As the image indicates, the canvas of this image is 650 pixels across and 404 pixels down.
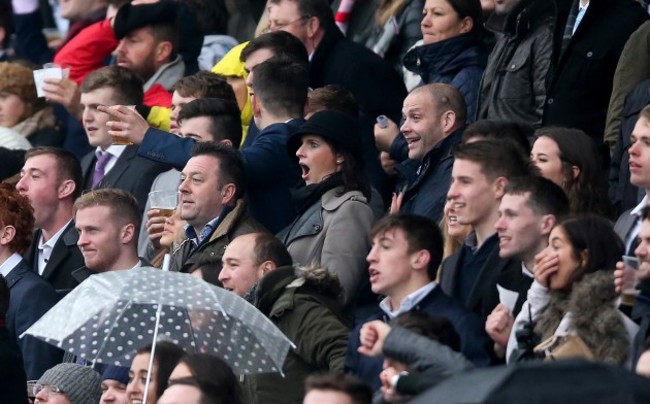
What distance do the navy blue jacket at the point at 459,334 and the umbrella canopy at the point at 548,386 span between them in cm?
280

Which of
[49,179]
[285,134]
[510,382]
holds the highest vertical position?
[510,382]

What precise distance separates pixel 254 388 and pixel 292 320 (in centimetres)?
37

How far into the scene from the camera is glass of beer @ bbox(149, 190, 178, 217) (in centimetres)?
1162

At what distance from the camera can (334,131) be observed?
35.9ft

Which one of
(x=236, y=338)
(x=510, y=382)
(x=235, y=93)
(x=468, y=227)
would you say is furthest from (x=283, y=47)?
(x=510, y=382)

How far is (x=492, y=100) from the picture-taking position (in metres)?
11.7

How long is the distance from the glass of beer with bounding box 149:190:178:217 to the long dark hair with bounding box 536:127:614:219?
8.88 ft

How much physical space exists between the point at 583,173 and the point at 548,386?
431 centimetres

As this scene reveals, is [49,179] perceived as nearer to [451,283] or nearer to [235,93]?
[235,93]

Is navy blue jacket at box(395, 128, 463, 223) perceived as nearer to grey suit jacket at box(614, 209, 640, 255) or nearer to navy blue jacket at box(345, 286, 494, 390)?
grey suit jacket at box(614, 209, 640, 255)

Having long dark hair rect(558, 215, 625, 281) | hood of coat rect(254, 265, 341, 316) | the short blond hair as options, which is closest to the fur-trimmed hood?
long dark hair rect(558, 215, 625, 281)

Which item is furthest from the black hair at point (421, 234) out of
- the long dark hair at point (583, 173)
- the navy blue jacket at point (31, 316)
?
the navy blue jacket at point (31, 316)

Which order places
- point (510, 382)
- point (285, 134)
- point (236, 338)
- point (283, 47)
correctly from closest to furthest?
1. point (510, 382)
2. point (236, 338)
3. point (285, 134)
4. point (283, 47)

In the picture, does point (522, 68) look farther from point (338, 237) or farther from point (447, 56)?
point (338, 237)
